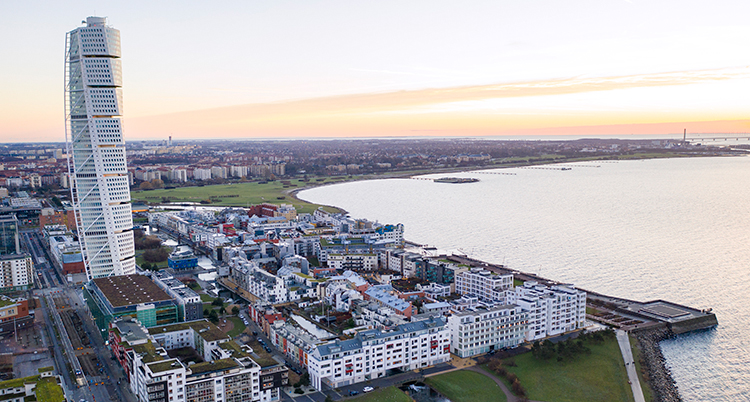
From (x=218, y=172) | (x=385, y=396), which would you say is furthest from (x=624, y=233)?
(x=218, y=172)

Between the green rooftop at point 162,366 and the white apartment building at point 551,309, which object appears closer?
the green rooftop at point 162,366

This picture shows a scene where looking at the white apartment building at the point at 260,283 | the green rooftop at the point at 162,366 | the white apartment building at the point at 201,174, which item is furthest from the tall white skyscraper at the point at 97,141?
the white apartment building at the point at 201,174

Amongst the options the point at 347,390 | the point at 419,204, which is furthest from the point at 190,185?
the point at 347,390

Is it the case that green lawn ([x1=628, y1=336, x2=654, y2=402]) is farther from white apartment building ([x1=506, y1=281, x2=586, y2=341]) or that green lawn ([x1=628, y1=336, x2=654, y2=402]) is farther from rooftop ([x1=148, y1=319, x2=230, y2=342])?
rooftop ([x1=148, y1=319, x2=230, y2=342])

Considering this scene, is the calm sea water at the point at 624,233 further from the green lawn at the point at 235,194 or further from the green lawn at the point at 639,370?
the green lawn at the point at 235,194

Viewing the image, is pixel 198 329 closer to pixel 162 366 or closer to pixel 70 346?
pixel 162 366

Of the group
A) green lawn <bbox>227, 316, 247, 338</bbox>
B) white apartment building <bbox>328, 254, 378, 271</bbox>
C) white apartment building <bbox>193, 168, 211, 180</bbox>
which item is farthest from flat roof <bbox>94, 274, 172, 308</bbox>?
white apartment building <bbox>193, 168, 211, 180</bbox>
